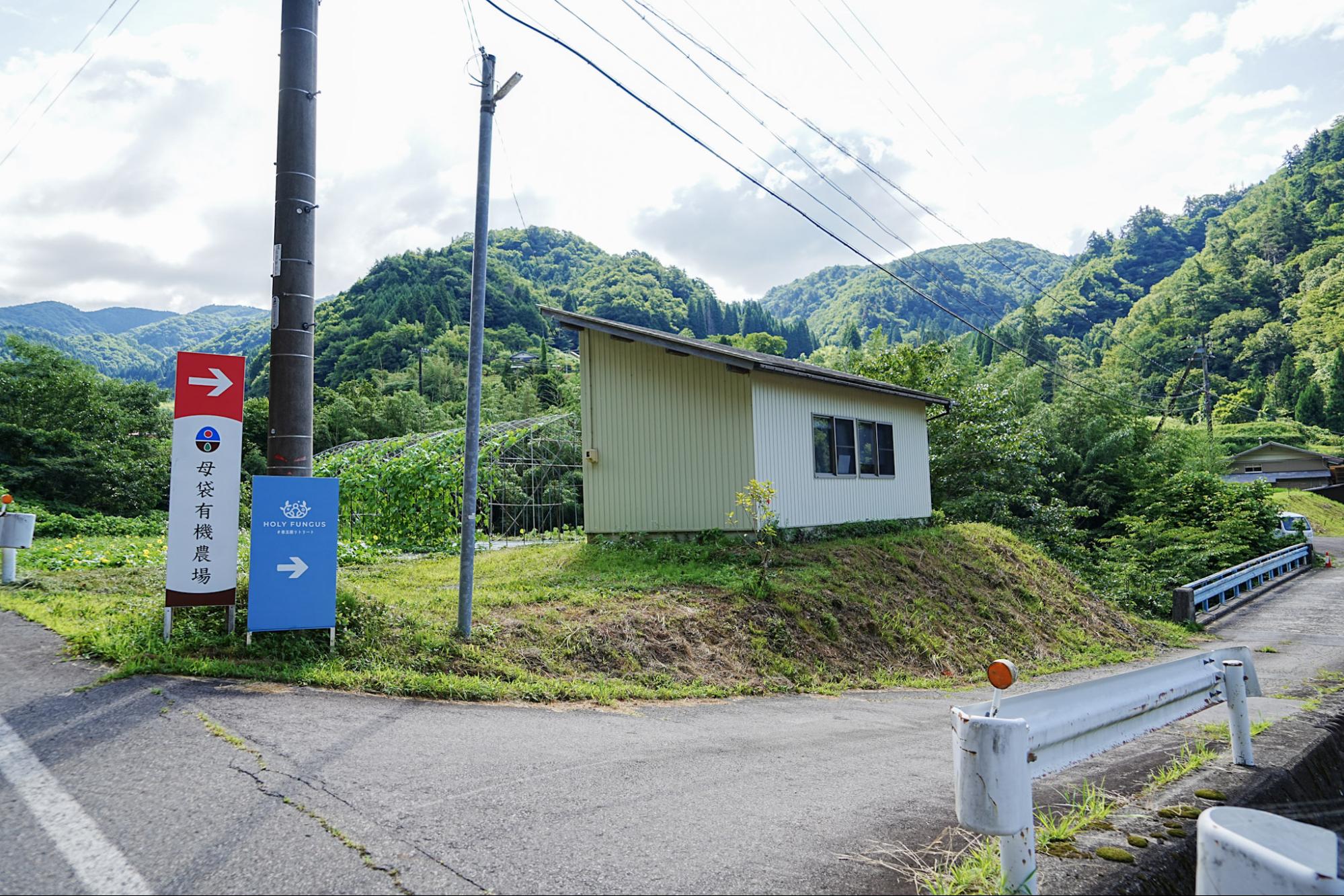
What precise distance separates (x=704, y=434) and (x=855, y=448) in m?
3.99

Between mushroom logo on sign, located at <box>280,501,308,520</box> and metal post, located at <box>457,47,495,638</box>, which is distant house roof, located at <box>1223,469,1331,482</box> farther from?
mushroom logo on sign, located at <box>280,501,308,520</box>

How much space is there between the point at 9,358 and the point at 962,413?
1421 inches

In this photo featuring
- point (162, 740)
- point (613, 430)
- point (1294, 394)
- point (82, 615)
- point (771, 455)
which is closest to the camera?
point (162, 740)

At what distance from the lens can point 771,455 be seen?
13367 mm

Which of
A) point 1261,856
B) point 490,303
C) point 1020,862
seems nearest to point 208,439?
point 1020,862

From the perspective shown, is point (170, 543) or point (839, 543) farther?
point (839, 543)

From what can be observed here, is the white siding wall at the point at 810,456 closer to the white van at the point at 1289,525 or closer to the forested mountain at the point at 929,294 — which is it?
the white van at the point at 1289,525

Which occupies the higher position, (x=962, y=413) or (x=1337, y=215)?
(x=1337, y=215)

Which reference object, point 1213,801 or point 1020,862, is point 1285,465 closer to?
point 1213,801

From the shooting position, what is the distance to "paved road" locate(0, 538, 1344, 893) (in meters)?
2.88

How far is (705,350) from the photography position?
13094 millimetres

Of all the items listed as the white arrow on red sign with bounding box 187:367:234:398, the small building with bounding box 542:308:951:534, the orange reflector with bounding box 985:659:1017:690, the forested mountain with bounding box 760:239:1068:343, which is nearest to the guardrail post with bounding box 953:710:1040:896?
the orange reflector with bounding box 985:659:1017:690

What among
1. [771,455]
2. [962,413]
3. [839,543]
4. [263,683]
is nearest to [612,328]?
[771,455]

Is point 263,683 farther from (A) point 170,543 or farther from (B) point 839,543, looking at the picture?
(B) point 839,543
